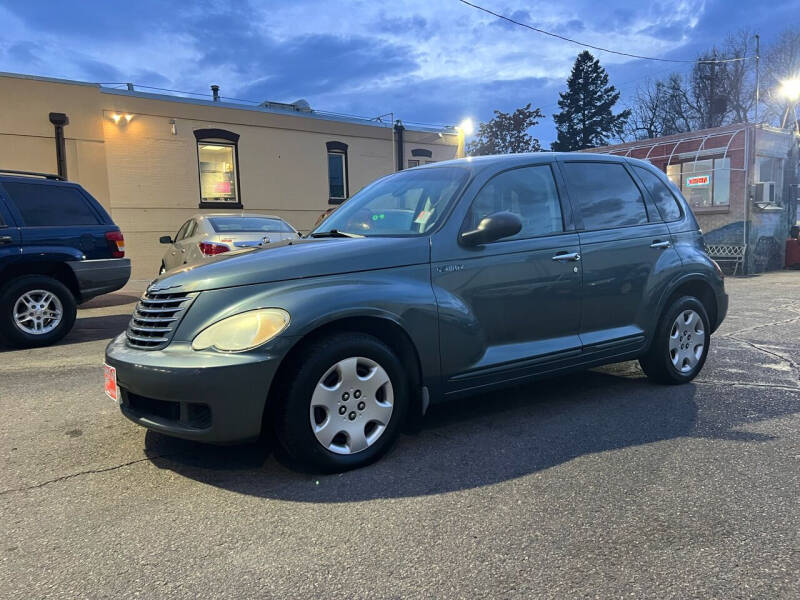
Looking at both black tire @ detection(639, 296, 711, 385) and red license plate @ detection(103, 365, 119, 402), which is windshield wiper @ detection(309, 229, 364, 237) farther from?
black tire @ detection(639, 296, 711, 385)

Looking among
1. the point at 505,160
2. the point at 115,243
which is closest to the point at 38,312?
the point at 115,243

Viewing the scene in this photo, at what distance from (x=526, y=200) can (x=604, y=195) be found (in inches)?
30.9

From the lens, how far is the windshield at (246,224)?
9.48 metres

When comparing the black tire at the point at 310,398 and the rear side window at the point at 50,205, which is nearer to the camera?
the black tire at the point at 310,398

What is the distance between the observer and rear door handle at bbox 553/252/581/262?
3.96m

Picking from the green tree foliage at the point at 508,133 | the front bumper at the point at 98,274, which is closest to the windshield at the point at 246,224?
the front bumper at the point at 98,274

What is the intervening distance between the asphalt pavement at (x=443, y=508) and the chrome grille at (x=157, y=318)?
721 mm

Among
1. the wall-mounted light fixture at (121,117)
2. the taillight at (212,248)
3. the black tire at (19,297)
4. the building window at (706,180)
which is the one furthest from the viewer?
the building window at (706,180)

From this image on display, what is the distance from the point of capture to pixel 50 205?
708 cm

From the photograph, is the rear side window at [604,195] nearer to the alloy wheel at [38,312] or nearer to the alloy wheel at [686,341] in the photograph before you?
the alloy wheel at [686,341]

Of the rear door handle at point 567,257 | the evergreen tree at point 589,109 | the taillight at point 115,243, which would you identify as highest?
the evergreen tree at point 589,109

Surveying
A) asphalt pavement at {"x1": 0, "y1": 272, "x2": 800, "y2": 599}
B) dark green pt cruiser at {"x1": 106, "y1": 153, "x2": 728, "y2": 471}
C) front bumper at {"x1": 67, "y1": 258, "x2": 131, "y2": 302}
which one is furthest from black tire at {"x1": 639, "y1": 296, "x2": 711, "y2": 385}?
front bumper at {"x1": 67, "y1": 258, "x2": 131, "y2": 302}

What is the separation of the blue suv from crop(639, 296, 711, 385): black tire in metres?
6.30

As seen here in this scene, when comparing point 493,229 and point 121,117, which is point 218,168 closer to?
point 121,117
